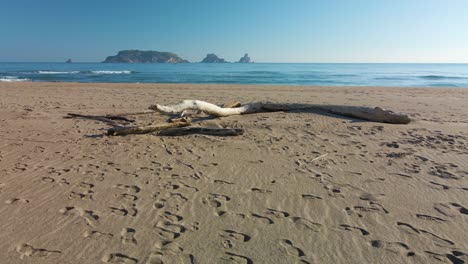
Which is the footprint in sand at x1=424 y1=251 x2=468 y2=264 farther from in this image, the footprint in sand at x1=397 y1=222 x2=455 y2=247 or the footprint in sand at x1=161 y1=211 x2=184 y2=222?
the footprint in sand at x1=161 y1=211 x2=184 y2=222

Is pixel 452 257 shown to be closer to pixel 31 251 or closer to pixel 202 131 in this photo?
pixel 31 251

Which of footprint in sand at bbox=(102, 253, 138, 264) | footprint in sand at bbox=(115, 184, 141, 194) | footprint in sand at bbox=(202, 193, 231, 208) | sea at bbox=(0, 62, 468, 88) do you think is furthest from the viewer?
sea at bbox=(0, 62, 468, 88)

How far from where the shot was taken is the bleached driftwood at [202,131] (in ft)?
24.1

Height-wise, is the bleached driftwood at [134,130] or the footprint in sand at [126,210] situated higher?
the bleached driftwood at [134,130]

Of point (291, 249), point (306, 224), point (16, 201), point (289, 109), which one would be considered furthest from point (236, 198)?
→ point (289, 109)

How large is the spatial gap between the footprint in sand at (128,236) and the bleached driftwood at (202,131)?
13.2ft

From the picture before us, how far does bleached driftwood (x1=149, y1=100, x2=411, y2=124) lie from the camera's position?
27.9ft

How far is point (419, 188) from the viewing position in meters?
4.61

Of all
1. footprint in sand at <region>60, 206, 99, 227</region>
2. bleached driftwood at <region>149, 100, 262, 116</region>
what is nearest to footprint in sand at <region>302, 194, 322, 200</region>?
footprint in sand at <region>60, 206, 99, 227</region>

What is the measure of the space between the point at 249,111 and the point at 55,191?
6242mm

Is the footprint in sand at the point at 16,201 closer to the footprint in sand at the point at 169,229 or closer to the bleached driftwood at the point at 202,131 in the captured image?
the footprint in sand at the point at 169,229

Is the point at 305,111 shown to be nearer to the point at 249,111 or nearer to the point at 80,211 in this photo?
the point at 249,111

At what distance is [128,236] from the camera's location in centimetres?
337

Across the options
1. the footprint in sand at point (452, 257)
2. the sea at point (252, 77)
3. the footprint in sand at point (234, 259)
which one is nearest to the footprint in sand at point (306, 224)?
the footprint in sand at point (234, 259)
